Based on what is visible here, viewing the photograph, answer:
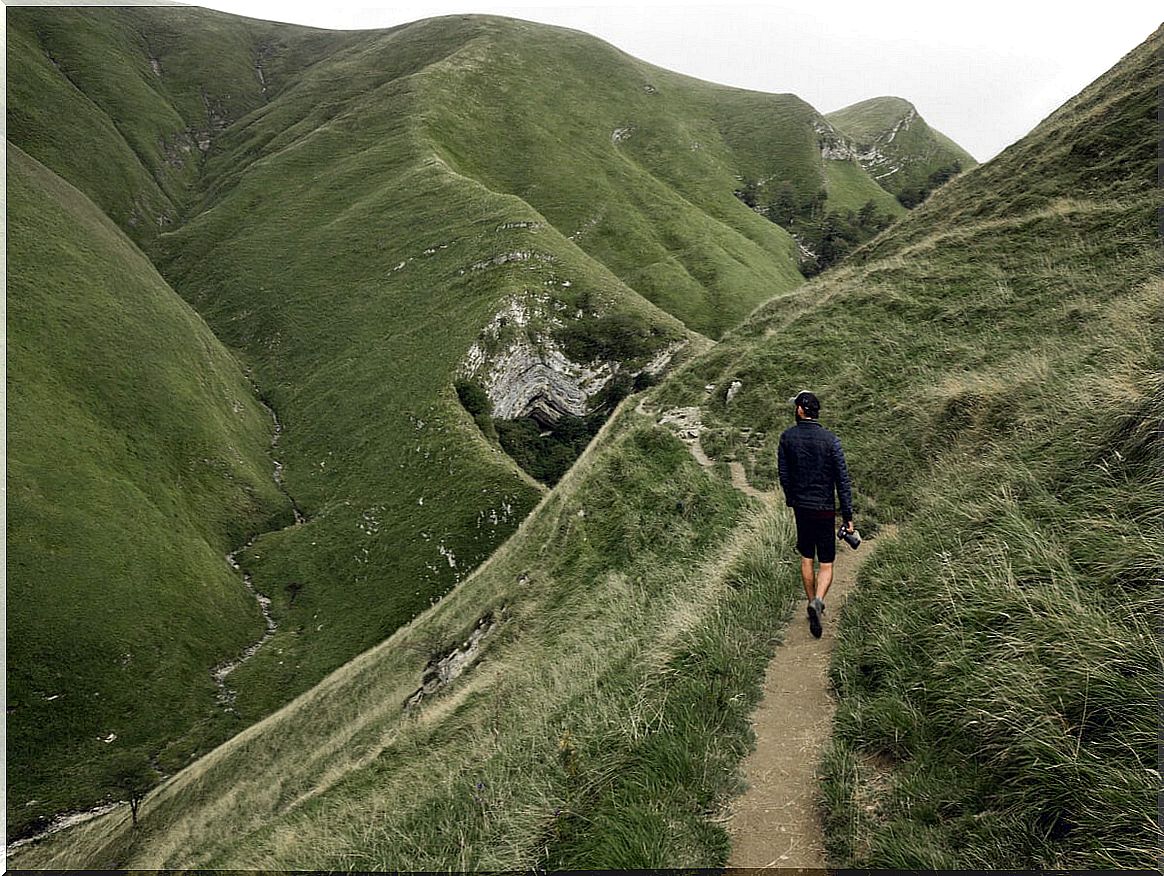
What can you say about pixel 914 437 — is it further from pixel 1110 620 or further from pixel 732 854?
pixel 732 854

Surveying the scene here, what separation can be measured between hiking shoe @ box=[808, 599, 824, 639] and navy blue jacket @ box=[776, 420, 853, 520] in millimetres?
1539

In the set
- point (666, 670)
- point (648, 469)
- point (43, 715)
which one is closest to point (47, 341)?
point (43, 715)

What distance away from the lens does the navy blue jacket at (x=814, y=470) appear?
370 inches

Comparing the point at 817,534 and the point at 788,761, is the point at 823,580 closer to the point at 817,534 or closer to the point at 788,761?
the point at 817,534

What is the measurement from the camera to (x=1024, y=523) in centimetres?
725

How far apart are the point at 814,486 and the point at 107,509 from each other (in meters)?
79.9

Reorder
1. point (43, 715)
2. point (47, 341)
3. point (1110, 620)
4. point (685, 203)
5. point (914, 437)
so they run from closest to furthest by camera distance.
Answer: point (1110, 620) → point (914, 437) → point (43, 715) → point (47, 341) → point (685, 203)

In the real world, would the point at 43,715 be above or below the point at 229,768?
below

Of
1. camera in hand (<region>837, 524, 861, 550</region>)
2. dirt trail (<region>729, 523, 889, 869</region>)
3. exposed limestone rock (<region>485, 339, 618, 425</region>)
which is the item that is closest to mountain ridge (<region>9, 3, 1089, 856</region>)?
exposed limestone rock (<region>485, 339, 618, 425</region>)

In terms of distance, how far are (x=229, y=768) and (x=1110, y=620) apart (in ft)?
141

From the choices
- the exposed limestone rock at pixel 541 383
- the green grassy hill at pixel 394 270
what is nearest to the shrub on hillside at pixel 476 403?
the green grassy hill at pixel 394 270

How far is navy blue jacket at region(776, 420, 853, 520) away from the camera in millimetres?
9406

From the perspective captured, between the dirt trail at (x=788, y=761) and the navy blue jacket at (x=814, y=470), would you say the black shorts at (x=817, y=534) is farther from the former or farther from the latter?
the dirt trail at (x=788, y=761)

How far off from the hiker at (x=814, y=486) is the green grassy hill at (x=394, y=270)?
58.8 metres
